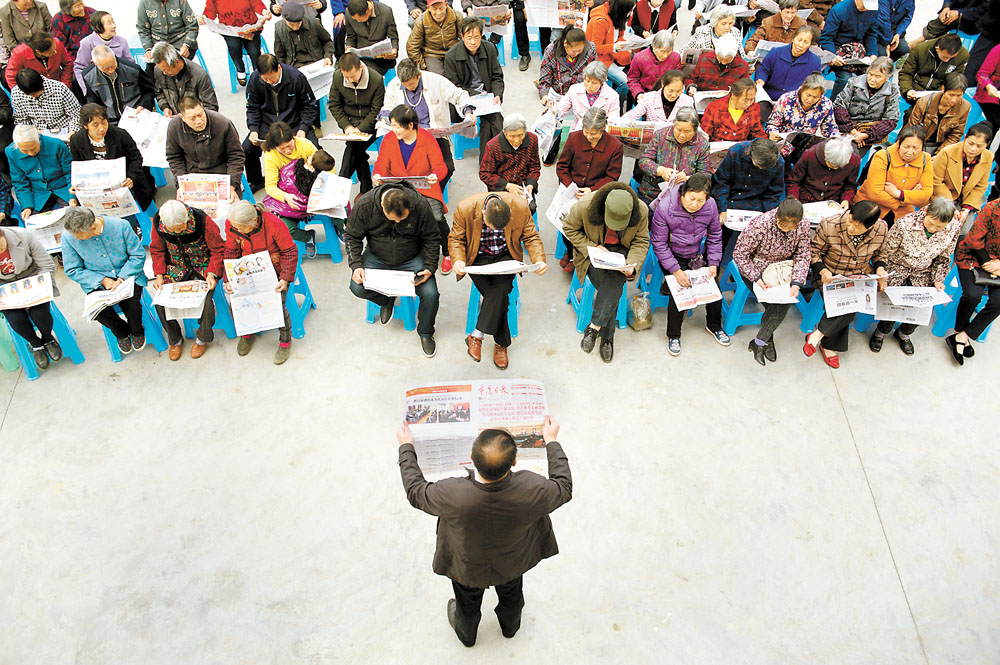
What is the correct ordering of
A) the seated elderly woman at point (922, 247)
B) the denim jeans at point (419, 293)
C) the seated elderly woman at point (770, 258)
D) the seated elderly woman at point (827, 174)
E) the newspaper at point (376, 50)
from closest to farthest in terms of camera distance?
1. the seated elderly woman at point (922, 247)
2. the seated elderly woman at point (770, 258)
3. the denim jeans at point (419, 293)
4. the seated elderly woman at point (827, 174)
5. the newspaper at point (376, 50)

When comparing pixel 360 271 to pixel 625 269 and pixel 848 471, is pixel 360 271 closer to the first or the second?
pixel 625 269

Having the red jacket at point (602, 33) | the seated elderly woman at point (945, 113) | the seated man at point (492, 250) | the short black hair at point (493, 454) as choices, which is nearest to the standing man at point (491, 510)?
the short black hair at point (493, 454)

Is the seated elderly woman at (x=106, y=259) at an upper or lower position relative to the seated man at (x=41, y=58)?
lower

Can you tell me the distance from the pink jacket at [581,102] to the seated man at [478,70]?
697 mm

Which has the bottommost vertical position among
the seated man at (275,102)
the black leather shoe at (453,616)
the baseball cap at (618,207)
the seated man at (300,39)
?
the black leather shoe at (453,616)

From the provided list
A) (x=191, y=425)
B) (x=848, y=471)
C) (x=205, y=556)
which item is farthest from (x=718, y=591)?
(x=191, y=425)

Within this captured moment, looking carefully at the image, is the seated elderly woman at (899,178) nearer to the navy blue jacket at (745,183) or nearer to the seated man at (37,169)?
the navy blue jacket at (745,183)

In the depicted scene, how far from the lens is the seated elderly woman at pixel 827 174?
17.6 feet

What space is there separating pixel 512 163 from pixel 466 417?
9.61 feet

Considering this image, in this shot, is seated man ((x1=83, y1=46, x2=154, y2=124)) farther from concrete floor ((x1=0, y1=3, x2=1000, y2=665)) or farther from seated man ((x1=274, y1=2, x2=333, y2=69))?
concrete floor ((x1=0, y1=3, x2=1000, y2=665))

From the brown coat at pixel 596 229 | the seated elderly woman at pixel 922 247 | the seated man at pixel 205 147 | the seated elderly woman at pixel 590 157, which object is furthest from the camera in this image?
the seated man at pixel 205 147

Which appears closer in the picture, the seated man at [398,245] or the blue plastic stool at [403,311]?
the seated man at [398,245]

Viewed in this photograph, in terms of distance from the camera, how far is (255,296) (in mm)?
5109

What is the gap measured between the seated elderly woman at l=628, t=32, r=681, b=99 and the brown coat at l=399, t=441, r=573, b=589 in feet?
17.3
